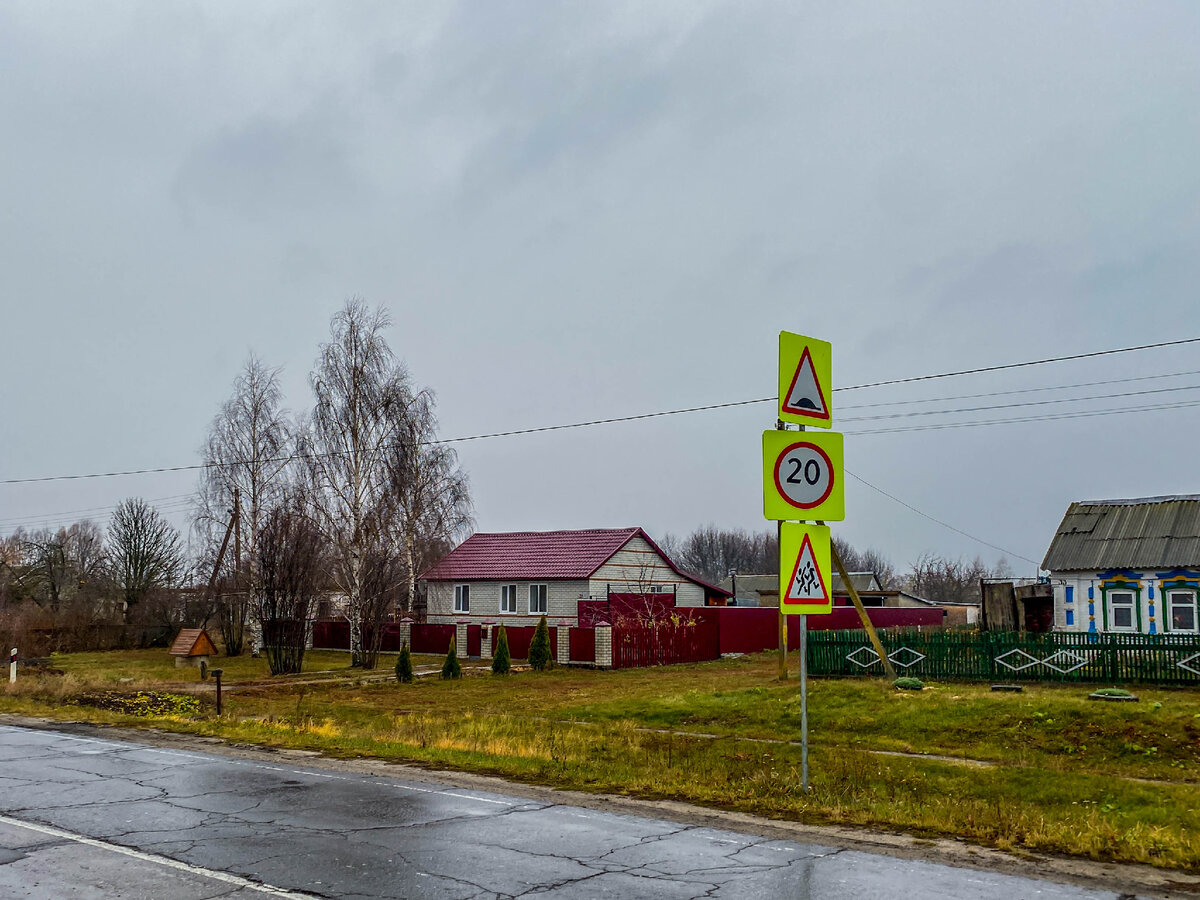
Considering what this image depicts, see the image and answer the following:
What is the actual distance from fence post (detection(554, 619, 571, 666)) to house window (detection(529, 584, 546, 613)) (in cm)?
763

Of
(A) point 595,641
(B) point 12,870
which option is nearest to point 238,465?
(A) point 595,641

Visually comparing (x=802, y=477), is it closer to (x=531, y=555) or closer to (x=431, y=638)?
(x=431, y=638)

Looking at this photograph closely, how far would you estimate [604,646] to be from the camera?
35719 millimetres

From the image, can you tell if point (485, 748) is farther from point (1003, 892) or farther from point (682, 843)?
point (1003, 892)

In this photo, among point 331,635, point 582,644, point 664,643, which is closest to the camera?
point 582,644

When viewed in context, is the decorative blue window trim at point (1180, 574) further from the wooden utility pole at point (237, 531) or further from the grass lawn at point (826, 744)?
the wooden utility pole at point (237, 531)

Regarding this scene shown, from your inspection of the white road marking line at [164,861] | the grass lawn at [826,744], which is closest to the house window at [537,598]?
the grass lawn at [826,744]

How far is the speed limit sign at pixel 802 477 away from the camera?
10.1 meters

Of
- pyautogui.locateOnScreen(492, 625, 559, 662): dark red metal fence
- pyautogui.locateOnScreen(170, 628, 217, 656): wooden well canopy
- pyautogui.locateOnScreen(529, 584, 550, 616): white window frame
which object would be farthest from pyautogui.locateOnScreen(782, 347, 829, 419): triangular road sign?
pyautogui.locateOnScreen(170, 628, 217, 656): wooden well canopy

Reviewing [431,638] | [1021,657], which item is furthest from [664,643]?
[1021,657]

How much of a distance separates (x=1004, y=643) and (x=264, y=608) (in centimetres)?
2424

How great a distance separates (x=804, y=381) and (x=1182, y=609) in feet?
84.9

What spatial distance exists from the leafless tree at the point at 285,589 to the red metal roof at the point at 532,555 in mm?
12445

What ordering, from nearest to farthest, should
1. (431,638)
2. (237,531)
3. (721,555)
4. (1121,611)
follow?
1. (1121,611)
2. (431,638)
3. (237,531)
4. (721,555)
